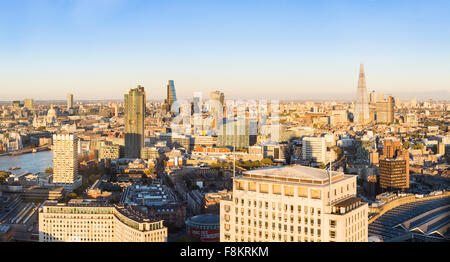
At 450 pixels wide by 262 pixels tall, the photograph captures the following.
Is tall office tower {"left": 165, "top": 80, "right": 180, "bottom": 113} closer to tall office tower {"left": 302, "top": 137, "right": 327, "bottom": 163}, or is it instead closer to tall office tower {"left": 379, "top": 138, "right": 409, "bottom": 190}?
tall office tower {"left": 302, "top": 137, "right": 327, "bottom": 163}

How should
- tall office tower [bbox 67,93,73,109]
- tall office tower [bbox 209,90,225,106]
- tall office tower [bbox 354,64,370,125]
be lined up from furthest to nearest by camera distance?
tall office tower [bbox 209,90,225,106]
tall office tower [bbox 67,93,73,109]
tall office tower [bbox 354,64,370,125]

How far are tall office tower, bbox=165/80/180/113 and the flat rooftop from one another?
11.6 m

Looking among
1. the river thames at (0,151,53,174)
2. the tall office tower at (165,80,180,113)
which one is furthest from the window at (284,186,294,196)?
the tall office tower at (165,80,180,113)

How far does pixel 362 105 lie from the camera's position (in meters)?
17.8

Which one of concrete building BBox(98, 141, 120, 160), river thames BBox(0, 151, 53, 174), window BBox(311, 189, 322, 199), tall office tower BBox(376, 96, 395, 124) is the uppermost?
tall office tower BBox(376, 96, 395, 124)

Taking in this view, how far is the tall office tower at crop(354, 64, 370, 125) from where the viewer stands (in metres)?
13.5

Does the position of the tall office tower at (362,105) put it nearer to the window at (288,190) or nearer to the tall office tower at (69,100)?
the tall office tower at (69,100)

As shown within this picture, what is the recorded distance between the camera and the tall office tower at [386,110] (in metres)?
18.7

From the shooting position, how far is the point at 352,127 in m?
18.2

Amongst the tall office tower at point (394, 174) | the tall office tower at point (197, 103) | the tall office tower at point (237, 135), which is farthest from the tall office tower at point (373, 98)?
the tall office tower at point (394, 174)

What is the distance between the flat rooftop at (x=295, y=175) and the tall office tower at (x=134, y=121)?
11.4 m

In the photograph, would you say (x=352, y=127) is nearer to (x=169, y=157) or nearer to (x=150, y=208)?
(x=169, y=157)

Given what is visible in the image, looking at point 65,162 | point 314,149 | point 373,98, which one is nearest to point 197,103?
point 314,149
